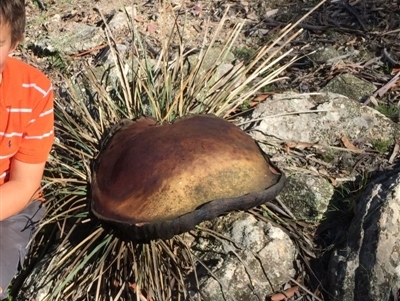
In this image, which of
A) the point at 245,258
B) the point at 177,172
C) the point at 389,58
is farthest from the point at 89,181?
the point at 389,58

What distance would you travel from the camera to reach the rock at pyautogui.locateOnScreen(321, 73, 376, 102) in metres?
3.12

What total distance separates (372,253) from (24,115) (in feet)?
4.30

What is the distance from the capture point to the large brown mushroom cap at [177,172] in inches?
88.0

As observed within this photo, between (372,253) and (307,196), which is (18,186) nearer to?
(307,196)

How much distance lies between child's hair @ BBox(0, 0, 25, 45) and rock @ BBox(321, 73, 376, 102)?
1.55 metres

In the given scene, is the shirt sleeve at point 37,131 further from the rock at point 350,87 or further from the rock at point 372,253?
the rock at point 350,87

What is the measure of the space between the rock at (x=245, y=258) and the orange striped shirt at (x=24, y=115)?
0.70m

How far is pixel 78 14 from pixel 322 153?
1967 mm

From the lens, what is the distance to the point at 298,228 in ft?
8.38

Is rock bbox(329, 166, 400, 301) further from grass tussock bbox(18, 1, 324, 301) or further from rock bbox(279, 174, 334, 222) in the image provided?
grass tussock bbox(18, 1, 324, 301)

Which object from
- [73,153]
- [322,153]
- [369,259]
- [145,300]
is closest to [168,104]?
[73,153]

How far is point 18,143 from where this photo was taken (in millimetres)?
2354

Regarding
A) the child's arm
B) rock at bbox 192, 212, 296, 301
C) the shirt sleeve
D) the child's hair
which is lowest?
rock at bbox 192, 212, 296, 301

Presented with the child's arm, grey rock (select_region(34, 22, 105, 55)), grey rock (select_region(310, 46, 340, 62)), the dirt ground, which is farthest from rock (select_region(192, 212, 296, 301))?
grey rock (select_region(34, 22, 105, 55))
